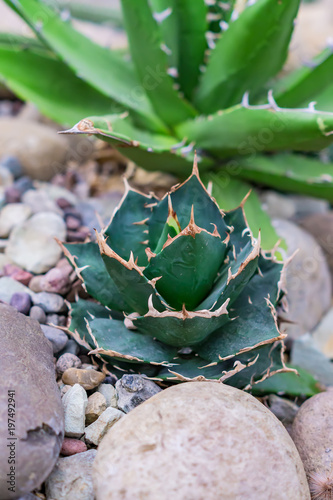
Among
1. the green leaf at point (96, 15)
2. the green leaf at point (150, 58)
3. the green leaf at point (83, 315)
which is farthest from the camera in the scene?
the green leaf at point (96, 15)

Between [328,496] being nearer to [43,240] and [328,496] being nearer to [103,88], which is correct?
[43,240]

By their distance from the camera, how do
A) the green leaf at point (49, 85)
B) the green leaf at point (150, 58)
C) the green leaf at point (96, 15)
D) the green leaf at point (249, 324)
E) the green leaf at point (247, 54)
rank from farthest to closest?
the green leaf at point (96, 15) < the green leaf at point (49, 85) < the green leaf at point (150, 58) < the green leaf at point (247, 54) < the green leaf at point (249, 324)

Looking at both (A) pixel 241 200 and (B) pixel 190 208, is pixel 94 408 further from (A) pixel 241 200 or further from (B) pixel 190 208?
(A) pixel 241 200

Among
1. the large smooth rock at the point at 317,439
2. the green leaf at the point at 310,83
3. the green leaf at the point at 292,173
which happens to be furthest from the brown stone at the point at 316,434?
the green leaf at the point at 310,83

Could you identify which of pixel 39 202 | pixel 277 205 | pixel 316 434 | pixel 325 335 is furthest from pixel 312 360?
pixel 39 202

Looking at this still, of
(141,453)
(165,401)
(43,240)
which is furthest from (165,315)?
(43,240)

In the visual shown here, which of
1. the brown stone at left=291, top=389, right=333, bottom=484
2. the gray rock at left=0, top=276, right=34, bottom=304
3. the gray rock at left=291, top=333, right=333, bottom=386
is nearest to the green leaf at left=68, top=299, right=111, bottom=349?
the gray rock at left=0, top=276, right=34, bottom=304

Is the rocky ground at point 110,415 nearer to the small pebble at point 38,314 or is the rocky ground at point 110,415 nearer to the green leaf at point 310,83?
the small pebble at point 38,314

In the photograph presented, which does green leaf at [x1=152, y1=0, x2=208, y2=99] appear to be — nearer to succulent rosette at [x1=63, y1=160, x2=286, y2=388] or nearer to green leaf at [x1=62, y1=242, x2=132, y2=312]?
succulent rosette at [x1=63, y1=160, x2=286, y2=388]
